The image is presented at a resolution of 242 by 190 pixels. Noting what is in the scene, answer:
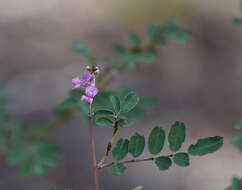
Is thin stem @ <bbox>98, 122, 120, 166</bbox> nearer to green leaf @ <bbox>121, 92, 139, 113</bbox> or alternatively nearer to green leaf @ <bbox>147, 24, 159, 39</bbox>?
green leaf @ <bbox>121, 92, 139, 113</bbox>

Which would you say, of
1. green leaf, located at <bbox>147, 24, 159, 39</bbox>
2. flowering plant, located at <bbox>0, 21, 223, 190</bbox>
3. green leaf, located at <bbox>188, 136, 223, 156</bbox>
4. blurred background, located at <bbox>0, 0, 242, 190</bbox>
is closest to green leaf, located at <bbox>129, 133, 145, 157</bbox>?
flowering plant, located at <bbox>0, 21, 223, 190</bbox>

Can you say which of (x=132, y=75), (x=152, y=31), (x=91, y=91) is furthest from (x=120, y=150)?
(x=132, y=75)

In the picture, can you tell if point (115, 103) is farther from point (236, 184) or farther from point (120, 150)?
point (236, 184)

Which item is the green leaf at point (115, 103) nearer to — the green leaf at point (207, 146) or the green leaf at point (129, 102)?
the green leaf at point (129, 102)

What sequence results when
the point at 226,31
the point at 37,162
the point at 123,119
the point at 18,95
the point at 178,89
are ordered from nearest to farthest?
1. the point at 123,119
2. the point at 37,162
3. the point at 18,95
4. the point at 178,89
5. the point at 226,31

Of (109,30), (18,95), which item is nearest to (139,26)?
(109,30)

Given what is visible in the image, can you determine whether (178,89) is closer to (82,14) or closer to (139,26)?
(139,26)
